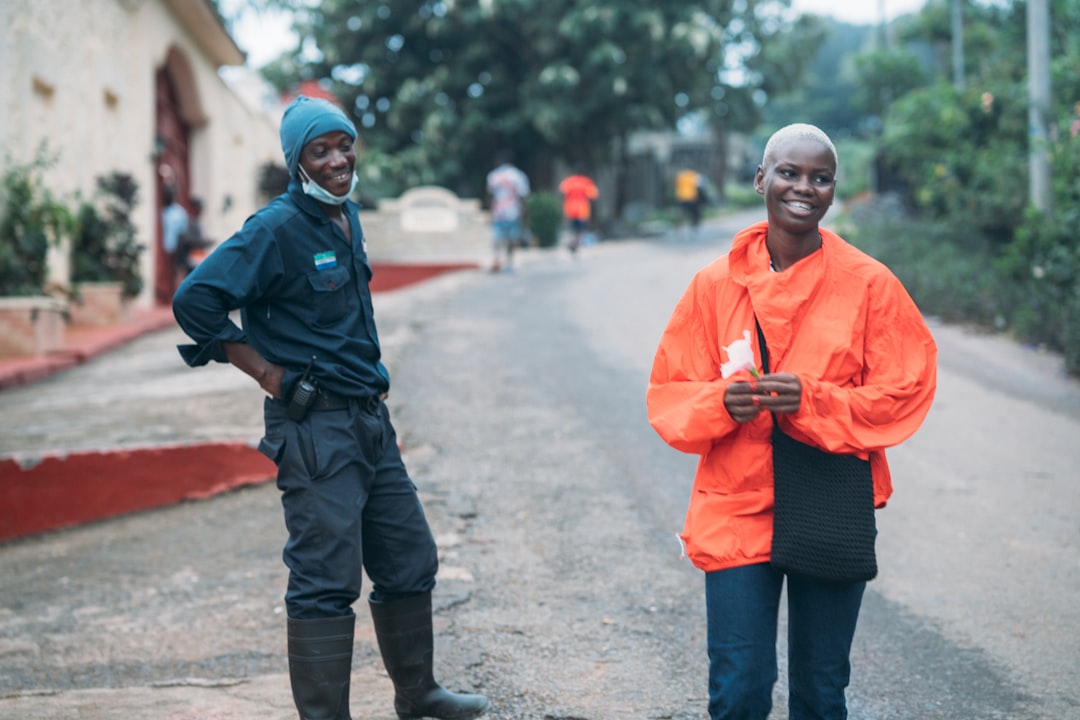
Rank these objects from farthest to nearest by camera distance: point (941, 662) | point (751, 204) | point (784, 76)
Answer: point (751, 204)
point (784, 76)
point (941, 662)

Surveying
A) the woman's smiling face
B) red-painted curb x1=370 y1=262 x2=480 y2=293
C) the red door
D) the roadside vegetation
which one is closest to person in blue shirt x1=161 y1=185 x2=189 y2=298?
the red door

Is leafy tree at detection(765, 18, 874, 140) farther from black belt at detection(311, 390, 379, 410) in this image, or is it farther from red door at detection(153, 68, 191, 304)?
black belt at detection(311, 390, 379, 410)

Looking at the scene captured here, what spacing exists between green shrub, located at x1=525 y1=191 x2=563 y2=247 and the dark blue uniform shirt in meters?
21.9

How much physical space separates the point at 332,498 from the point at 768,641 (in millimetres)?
1212

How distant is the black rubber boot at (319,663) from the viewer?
317 centimetres

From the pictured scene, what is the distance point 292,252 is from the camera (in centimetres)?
325

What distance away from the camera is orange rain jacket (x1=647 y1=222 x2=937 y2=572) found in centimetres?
265

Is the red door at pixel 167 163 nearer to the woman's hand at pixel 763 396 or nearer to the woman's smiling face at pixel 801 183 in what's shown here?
the woman's smiling face at pixel 801 183

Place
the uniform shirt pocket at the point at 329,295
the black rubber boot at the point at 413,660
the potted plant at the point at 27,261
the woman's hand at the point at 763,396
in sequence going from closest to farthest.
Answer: the woman's hand at the point at 763,396, the uniform shirt pocket at the point at 329,295, the black rubber boot at the point at 413,660, the potted plant at the point at 27,261

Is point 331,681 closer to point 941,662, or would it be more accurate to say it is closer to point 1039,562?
point 941,662

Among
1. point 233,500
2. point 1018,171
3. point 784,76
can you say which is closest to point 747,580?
point 233,500

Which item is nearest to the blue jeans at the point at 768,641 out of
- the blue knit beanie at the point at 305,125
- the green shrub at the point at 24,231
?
the blue knit beanie at the point at 305,125

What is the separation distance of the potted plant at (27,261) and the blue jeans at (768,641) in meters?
8.13

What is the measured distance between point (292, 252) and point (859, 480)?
1612 mm
